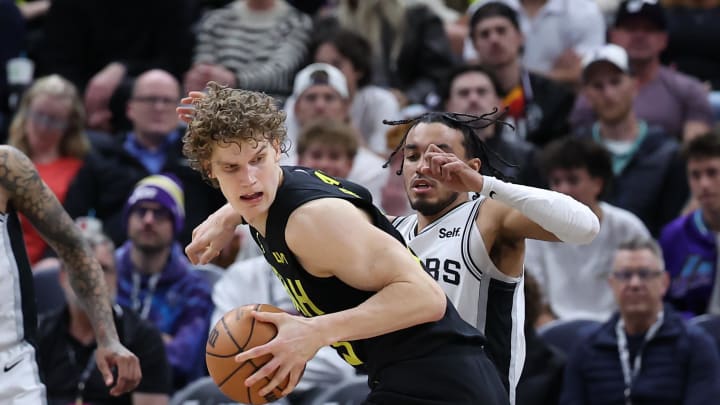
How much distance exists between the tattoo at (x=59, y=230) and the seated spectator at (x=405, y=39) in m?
5.20

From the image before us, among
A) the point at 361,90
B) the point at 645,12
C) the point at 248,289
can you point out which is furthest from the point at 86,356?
the point at 645,12

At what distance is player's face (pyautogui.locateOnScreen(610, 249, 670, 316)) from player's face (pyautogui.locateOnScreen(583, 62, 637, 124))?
2003 mm

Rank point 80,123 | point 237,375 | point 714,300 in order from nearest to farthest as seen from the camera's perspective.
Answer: point 237,375 < point 714,300 < point 80,123

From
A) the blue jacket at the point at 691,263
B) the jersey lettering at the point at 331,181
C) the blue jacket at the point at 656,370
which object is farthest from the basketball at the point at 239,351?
the blue jacket at the point at 691,263

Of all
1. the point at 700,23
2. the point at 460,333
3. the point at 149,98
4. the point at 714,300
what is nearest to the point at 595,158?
the point at 714,300

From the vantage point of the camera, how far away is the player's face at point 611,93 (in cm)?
910

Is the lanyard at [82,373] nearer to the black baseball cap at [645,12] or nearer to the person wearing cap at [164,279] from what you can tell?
→ the person wearing cap at [164,279]

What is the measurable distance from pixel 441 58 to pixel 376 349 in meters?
6.40

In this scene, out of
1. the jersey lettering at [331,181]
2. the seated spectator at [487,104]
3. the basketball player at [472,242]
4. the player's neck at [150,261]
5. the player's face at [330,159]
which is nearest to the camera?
the jersey lettering at [331,181]

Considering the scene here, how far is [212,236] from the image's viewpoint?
489 centimetres

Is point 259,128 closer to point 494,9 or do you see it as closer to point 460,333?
point 460,333

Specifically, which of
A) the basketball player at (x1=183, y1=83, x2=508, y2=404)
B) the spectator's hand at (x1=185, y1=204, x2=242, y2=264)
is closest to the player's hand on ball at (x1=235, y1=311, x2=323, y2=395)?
the basketball player at (x1=183, y1=83, x2=508, y2=404)

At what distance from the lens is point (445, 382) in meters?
4.29

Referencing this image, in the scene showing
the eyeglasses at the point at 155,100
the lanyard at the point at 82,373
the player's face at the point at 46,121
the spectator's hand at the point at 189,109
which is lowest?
the lanyard at the point at 82,373
